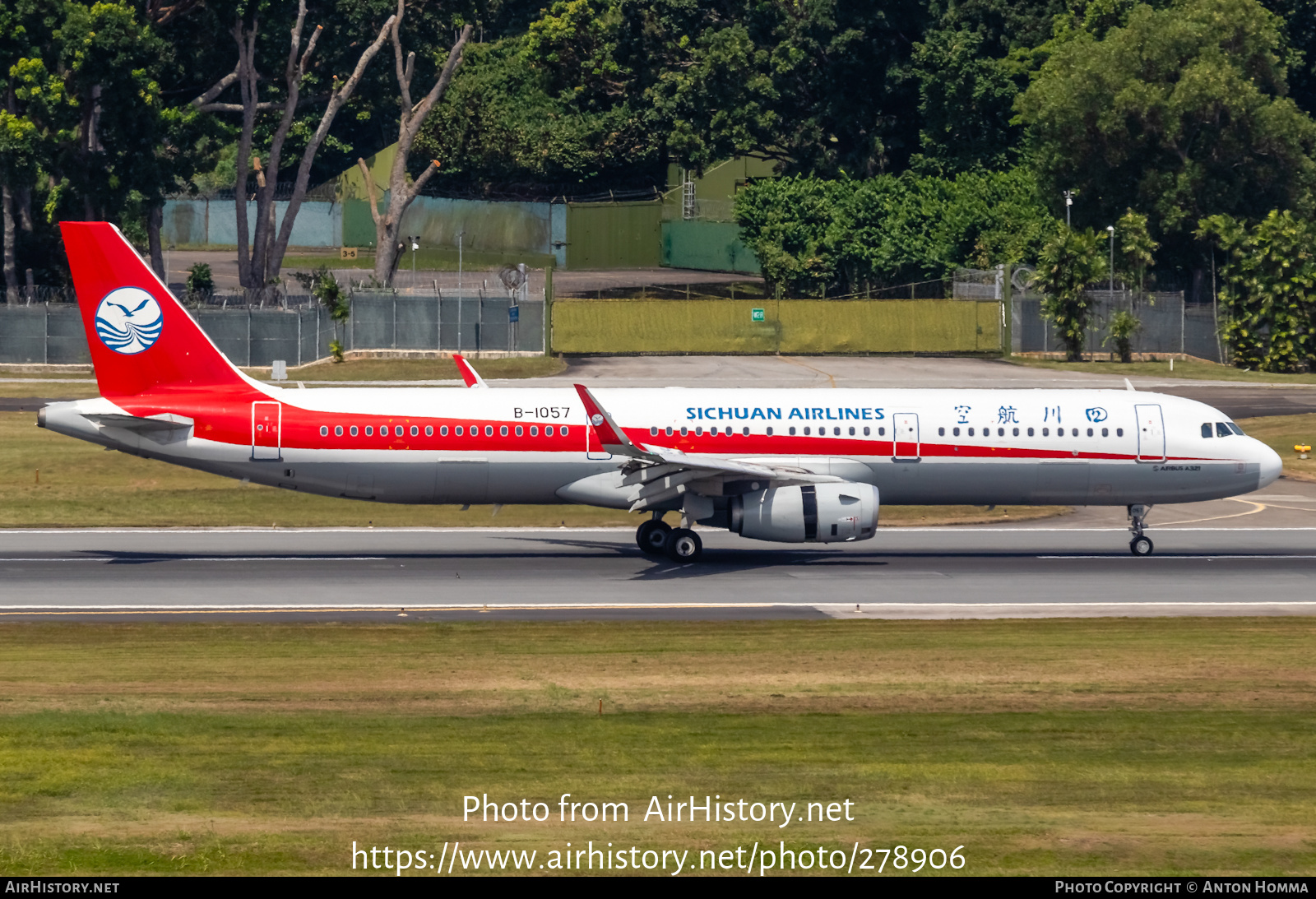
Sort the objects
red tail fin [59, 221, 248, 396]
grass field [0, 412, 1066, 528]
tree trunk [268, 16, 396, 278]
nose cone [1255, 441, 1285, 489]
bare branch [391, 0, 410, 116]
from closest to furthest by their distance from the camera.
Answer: red tail fin [59, 221, 248, 396], nose cone [1255, 441, 1285, 489], grass field [0, 412, 1066, 528], bare branch [391, 0, 410, 116], tree trunk [268, 16, 396, 278]

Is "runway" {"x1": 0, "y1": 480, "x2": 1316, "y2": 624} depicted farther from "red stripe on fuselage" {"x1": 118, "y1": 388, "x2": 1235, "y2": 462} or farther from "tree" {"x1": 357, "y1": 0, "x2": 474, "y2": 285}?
"tree" {"x1": 357, "y1": 0, "x2": 474, "y2": 285}

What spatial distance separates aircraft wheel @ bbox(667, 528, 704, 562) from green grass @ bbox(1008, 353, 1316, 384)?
51.4 m

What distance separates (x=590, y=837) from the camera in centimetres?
1538

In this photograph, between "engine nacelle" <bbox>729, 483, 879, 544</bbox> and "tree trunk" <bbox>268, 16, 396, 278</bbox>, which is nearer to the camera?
"engine nacelle" <bbox>729, 483, 879, 544</bbox>

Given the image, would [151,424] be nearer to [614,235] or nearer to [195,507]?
[195,507]

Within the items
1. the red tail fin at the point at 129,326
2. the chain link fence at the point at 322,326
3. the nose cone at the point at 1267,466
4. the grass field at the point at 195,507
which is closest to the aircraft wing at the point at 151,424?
the red tail fin at the point at 129,326

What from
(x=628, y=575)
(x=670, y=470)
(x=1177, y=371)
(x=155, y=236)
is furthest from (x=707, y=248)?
(x=628, y=575)

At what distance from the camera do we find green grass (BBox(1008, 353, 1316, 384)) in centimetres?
8462

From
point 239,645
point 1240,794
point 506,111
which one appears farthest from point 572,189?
point 1240,794

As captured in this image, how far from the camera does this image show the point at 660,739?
19.9 metres

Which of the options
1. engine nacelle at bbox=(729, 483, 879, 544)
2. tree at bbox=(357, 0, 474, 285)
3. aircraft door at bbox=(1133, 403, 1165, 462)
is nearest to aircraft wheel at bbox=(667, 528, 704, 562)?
engine nacelle at bbox=(729, 483, 879, 544)

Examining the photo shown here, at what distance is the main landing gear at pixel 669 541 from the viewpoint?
124 feet

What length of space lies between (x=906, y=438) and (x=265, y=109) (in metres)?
65.6
